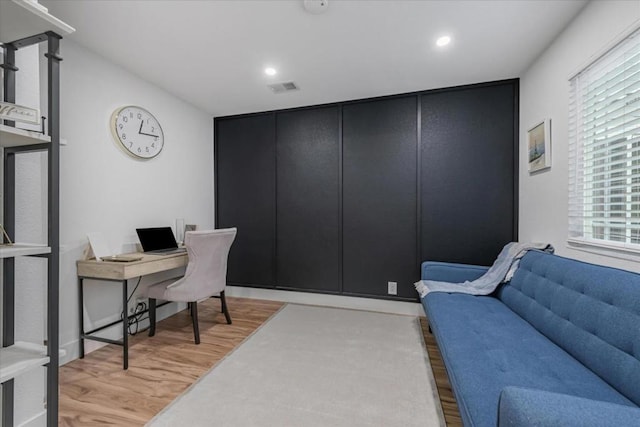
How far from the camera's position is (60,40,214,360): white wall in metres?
2.14

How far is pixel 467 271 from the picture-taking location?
255 cm

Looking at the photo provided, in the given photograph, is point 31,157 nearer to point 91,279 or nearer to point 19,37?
point 19,37

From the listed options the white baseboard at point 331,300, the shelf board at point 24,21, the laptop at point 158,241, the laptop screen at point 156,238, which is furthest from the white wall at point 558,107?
the laptop screen at point 156,238

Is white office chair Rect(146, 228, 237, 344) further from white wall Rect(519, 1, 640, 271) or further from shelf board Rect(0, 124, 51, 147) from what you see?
white wall Rect(519, 1, 640, 271)

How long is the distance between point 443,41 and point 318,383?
2.61 m

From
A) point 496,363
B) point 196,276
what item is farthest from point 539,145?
point 196,276

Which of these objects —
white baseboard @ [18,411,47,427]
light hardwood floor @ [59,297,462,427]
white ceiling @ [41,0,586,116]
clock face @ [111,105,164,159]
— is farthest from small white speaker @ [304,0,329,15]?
white baseboard @ [18,411,47,427]

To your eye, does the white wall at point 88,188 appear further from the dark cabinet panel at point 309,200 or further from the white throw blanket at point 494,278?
the white throw blanket at point 494,278

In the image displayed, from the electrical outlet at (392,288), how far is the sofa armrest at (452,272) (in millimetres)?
532

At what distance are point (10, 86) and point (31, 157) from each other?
339 millimetres

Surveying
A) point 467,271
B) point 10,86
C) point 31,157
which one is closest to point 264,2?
point 10,86

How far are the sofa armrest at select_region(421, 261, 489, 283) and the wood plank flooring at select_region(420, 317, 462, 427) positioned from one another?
54 centimetres

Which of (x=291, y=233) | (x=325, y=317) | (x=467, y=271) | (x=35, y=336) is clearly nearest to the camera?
(x=35, y=336)

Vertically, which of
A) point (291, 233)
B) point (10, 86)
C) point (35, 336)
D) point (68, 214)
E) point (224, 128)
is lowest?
point (35, 336)
